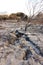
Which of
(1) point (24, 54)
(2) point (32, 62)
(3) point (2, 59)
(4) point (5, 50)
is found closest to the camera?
(2) point (32, 62)

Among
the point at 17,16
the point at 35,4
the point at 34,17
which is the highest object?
the point at 35,4

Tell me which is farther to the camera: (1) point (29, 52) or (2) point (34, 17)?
(2) point (34, 17)

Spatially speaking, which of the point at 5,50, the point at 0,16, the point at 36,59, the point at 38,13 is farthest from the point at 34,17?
the point at 0,16

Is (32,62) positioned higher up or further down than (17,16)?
higher up

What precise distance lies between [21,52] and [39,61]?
1.08 meters

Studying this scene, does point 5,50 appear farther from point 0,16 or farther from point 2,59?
point 0,16

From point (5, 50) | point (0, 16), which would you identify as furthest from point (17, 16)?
point (5, 50)

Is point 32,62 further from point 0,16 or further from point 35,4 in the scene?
point 0,16

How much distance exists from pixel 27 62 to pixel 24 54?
82cm

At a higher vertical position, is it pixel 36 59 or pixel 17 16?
pixel 36 59

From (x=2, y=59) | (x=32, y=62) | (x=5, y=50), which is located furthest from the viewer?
(x=5, y=50)

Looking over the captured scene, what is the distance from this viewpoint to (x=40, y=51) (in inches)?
213

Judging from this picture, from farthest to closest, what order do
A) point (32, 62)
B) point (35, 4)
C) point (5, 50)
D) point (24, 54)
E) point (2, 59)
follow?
1. point (35, 4)
2. point (5, 50)
3. point (24, 54)
4. point (2, 59)
5. point (32, 62)

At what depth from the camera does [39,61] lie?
4.36 metres
